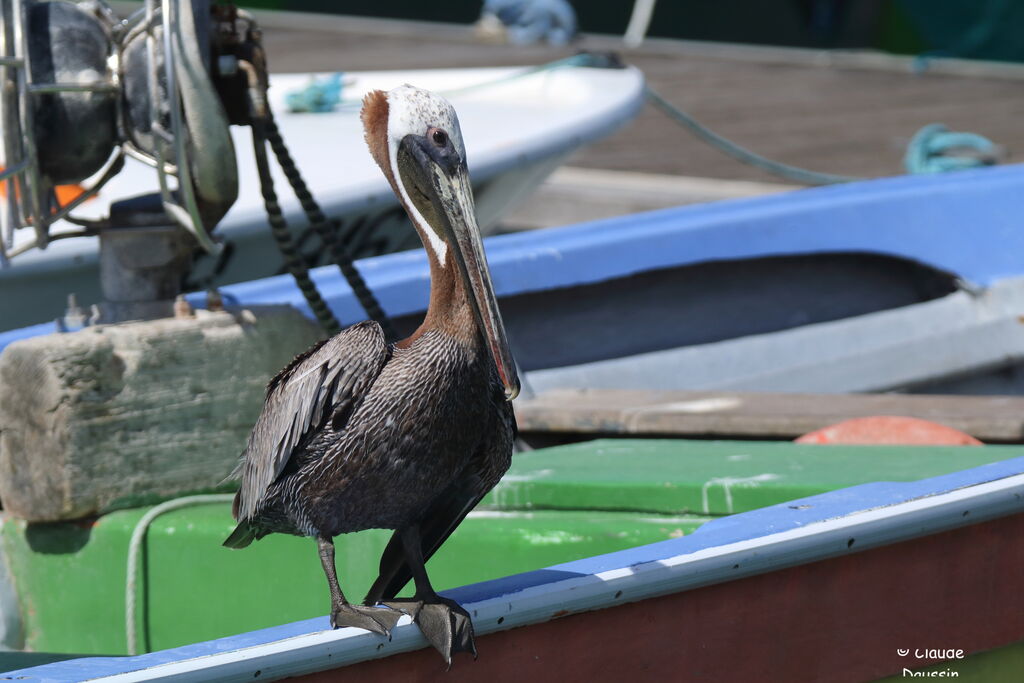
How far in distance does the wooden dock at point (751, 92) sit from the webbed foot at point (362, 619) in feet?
20.1

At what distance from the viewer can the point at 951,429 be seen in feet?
10.7

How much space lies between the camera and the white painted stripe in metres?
1.82

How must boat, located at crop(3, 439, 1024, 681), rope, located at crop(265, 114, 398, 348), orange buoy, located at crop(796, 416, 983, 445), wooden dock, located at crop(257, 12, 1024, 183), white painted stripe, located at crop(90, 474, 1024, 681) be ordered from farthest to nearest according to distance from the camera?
wooden dock, located at crop(257, 12, 1024, 183), orange buoy, located at crop(796, 416, 983, 445), rope, located at crop(265, 114, 398, 348), boat, located at crop(3, 439, 1024, 681), white painted stripe, located at crop(90, 474, 1024, 681)

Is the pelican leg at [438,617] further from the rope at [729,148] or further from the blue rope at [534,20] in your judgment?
the blue rope at [534,20]

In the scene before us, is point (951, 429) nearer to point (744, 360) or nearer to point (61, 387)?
point (744, 360)

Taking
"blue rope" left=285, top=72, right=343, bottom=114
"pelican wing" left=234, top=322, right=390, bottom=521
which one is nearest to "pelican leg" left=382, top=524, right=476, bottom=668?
"pelican wing" left=234, top=322, right=390, bottom=521

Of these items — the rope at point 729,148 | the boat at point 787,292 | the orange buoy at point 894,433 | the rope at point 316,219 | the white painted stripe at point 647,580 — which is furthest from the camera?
the rope at point 729,148

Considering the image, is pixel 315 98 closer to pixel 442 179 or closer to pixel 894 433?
pixel 894 433

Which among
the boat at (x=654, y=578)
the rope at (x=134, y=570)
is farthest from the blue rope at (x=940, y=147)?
the rope at (x=134, y=570)

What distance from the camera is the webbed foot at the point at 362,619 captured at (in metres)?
1.86

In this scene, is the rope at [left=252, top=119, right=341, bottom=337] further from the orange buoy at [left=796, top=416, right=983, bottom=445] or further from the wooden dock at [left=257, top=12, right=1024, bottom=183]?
the wooden dock at [left=257, top=12, right=1024, bottom=183]

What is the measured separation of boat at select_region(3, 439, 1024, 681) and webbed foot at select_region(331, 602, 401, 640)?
0.02m

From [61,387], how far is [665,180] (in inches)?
202

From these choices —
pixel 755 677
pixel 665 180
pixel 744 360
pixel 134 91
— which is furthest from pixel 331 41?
pixel 755 677
